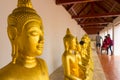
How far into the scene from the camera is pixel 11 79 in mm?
1017

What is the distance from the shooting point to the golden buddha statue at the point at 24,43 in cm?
102

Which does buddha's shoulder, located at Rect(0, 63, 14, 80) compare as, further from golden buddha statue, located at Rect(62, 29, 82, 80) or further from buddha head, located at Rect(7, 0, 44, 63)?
golden buddha statue, located at Rect(62, 29, 82, 80)

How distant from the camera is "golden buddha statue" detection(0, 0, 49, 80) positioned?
1.02m

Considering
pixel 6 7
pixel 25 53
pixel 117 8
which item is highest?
pixel 117 8

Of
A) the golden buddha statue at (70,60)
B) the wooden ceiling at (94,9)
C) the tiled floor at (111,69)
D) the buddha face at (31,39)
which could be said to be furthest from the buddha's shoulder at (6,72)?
the wooden ceiling at (94,9)

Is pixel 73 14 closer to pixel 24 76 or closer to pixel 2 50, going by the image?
pixel 2 50

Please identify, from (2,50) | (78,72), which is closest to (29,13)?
(2,50)

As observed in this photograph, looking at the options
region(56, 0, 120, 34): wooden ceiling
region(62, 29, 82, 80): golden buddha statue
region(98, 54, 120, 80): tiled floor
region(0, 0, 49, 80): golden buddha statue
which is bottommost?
region(98, 54, 120, 80): tiled floor

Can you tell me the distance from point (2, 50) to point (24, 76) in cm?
81

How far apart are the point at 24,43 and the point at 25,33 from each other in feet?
0.18

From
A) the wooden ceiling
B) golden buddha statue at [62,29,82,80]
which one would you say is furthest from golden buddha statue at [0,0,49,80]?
the wooden ceiling

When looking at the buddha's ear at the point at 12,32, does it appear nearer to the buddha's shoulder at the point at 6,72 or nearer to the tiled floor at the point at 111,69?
the buddha's shoulder at the point at 6,72

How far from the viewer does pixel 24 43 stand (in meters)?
1.03

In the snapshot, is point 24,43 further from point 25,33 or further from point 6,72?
point 6,72
